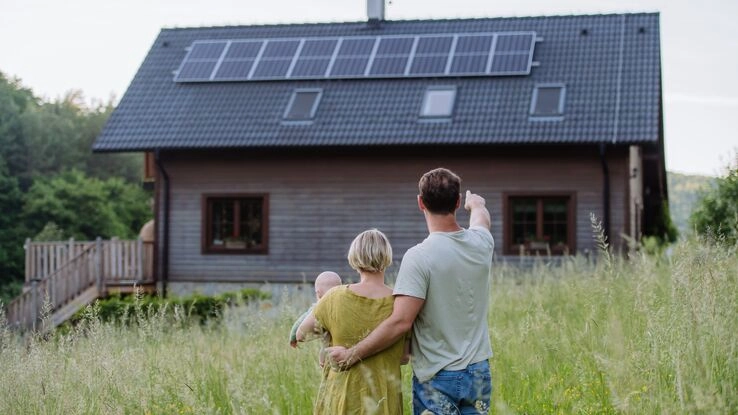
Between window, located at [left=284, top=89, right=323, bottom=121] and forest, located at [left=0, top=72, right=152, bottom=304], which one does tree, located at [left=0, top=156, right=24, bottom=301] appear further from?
window, located at [left=284, top=89, right=323, bottom=121]

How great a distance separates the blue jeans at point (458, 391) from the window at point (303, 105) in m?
18.7

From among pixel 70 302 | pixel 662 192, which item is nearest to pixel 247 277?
pixel 70 302

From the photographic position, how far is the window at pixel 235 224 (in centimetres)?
2400

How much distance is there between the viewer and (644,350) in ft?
18.7

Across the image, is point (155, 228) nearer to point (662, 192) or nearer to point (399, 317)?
point (662, 192)

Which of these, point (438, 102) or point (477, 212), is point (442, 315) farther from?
point (438, 102)

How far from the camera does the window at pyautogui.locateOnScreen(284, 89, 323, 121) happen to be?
78.0 feet

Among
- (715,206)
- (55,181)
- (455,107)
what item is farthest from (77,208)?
(715,206)

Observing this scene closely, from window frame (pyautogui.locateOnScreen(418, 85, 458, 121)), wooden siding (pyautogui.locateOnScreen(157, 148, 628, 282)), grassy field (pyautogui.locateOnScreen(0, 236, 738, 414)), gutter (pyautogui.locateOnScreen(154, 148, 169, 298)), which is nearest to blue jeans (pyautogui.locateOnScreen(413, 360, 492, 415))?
grassy field (pyautogui.locateOnScreen(0, 236, 738, 414))

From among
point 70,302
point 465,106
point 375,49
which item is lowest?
point 70,302

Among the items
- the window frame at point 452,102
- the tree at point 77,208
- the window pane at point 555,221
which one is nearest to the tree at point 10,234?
the tree at point 77,208

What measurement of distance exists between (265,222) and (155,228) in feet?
8.66

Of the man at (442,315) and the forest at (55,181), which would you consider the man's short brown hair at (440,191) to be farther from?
the forest at (55,181)

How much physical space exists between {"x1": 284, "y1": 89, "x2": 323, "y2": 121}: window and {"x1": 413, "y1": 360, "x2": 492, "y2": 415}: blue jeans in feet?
61.5
